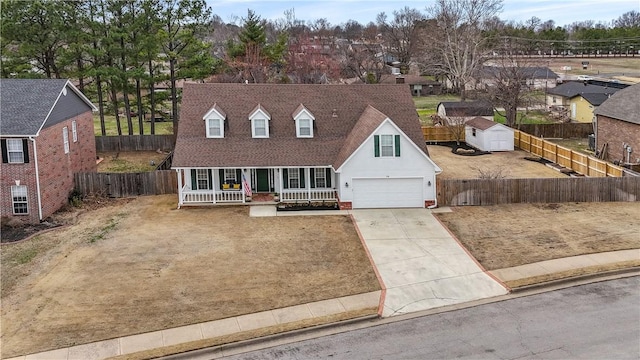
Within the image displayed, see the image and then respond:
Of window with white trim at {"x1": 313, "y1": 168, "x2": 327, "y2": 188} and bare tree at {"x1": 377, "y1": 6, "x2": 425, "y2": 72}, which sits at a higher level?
bare tree at {"x1": 377, "y1": 6, "x2": 425, "y2": 72}

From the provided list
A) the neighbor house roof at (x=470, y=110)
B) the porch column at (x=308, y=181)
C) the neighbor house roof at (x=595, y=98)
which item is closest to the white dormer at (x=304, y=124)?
the porch column at (x=308, y=181)

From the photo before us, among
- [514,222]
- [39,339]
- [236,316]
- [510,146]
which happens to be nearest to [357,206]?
[514,222]

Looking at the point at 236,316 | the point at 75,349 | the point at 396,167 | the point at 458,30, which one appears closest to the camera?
the point at 75,349

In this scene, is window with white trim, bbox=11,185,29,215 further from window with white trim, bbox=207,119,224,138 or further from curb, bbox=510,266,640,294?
curb, bbox=510,266,640,294

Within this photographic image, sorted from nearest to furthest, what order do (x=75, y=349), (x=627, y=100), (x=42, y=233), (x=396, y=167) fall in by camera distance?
(x=75, y=349)
(x=42, y=233)
(x=396, y=167)
(x=627, y=100)

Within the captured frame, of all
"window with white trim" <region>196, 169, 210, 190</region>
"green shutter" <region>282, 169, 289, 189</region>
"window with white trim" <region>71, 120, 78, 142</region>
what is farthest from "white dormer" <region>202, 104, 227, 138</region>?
"window with white trim" <region>71, 120, 78, 142</region>

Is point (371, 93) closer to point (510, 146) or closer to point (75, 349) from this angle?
point (510, 146)

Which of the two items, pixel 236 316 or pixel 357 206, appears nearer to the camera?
pixel 236 316

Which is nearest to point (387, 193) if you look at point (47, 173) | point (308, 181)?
point (308, 181)
